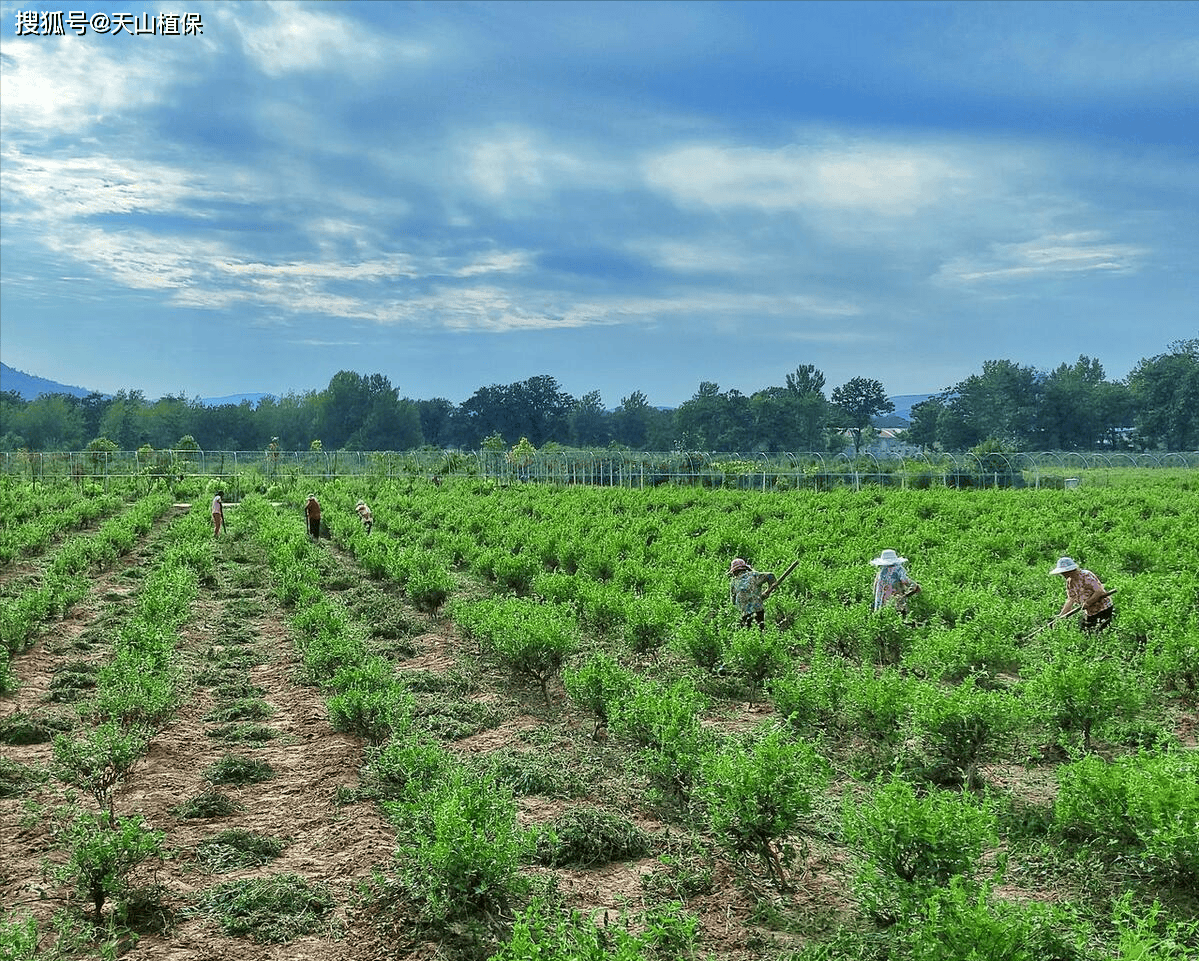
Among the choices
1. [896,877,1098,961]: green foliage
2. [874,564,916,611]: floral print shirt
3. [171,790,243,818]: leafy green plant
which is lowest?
[171,790,243,818]: leafy green plant

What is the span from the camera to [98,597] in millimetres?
17047

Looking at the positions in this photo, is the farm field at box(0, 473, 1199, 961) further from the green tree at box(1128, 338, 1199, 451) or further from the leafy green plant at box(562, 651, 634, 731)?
the green tree at box(1128, 338, 1199, 451)

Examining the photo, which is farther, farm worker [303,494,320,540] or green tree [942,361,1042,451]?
green tree [942,361,1042,451]

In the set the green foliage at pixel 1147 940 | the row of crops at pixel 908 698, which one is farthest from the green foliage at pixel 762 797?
the green foliage at pixel 1147 940

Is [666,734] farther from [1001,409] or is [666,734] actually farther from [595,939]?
[1001,409]

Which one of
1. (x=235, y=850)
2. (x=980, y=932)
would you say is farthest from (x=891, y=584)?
(x=235, y=850)

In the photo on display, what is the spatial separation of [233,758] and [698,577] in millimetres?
7639

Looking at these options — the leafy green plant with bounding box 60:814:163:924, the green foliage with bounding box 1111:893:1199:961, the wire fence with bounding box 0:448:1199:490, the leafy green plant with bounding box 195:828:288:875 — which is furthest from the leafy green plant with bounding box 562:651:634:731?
the wire fence with bounding box 0:448:1199:490

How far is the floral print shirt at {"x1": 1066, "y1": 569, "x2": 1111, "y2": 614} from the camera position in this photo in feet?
35.9

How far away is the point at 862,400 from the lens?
105062 millimetres

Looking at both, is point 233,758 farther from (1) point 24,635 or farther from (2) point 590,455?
(2) point 590,455

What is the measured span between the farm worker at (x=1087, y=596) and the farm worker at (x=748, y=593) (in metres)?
3.45

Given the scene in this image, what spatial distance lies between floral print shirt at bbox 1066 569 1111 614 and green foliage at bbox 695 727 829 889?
6.44 metres

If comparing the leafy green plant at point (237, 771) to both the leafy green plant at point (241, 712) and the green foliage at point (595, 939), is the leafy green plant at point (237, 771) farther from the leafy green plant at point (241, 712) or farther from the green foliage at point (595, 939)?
the green foliage at point (595, 939)
